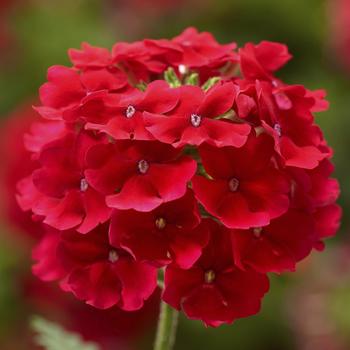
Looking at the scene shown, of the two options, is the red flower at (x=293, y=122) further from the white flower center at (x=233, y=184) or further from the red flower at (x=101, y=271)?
the red flower at (x=101, y=271)

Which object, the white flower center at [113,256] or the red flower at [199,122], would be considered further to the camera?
the white flower center at [113,256]

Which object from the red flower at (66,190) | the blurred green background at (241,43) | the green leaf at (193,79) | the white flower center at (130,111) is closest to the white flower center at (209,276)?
the red flower at (66,190)

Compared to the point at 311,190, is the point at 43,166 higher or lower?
higher

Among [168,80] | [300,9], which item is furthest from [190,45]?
[300,9]

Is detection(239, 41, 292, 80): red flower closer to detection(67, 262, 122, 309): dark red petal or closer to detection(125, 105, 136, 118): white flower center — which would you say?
detection(125, 105, 136, 118): white flower center

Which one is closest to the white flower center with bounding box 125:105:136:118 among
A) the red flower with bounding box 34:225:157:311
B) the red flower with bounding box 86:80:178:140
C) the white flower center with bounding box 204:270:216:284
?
the red flower with bounding box 86:80:178:140

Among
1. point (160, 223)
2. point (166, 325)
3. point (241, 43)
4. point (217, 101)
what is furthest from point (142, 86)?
point (241, 43)

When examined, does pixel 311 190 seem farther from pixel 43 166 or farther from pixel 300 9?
pixel 300 9
